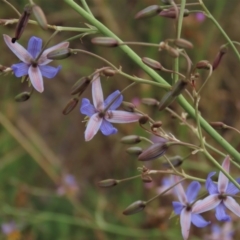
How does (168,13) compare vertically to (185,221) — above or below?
above

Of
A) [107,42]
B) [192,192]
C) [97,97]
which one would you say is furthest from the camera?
[192,192]

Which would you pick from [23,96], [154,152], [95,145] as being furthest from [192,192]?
[95,145]

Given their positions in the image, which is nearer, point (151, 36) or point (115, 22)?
point (151, 36)

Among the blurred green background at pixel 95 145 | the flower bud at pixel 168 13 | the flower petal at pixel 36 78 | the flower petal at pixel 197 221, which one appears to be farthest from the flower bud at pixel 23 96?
the blurred green background at pixel 95 145

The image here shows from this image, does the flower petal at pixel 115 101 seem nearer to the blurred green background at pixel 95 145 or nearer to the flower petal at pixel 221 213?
the flower petal at pixel 221 213

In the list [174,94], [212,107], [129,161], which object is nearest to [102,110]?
[174,94]

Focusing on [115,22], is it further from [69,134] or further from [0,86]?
[69,134]

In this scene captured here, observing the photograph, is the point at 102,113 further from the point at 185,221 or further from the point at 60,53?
the point at 185,221
